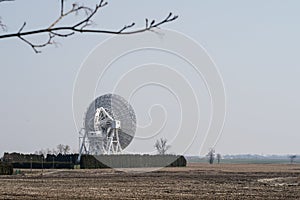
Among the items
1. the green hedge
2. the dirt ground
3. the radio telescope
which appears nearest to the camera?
the dirt ground

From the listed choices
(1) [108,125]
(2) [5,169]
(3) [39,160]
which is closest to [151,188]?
(2) [5,169]

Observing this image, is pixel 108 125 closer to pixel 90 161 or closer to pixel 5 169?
pixel 90 161

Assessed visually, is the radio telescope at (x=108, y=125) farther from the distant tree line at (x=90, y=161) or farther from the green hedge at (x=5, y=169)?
the green hedge at (x=5, y=169)

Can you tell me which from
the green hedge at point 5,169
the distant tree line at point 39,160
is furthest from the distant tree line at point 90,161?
the green hedge at point 5,169

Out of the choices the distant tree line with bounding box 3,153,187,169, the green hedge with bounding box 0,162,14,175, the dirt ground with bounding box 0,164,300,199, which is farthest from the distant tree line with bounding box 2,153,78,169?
the dirt ground with bounding box 0,164,300,199

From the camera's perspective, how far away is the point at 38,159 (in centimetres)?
11719

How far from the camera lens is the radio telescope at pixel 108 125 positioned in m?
103

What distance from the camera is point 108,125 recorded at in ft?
339

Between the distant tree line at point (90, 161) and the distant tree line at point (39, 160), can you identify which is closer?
the distant tree line at point (90, 161)

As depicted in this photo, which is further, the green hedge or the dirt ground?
the green hedge

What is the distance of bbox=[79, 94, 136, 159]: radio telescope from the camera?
10319cm

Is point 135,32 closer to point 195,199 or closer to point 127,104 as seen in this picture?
point 195,199

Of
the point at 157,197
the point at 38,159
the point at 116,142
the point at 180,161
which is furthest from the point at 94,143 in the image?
the point at 157,197

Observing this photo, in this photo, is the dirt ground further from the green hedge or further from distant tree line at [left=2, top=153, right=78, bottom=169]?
distant tree line at [left=2, top=153, right=78, bottom=169]
